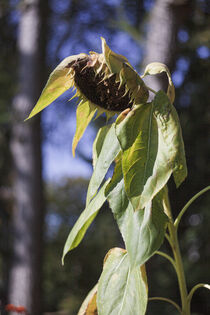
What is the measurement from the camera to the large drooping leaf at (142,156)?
0.63m

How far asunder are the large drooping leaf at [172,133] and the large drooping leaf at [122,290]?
22cm

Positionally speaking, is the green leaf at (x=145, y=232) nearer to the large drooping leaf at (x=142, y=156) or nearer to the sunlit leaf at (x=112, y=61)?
the large drooping leaf at (x=142, y=156)

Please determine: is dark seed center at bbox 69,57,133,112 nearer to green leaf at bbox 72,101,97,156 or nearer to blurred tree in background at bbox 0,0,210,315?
Answer: green leaf at bbox 72,101,97,156

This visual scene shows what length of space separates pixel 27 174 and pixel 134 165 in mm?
3210

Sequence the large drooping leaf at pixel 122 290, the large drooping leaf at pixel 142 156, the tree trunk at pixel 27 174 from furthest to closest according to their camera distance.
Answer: the tree trunk at pixel 27 174 → the large drooping leaf at pixel 122 290 → the large drooping leaf at pixel 142 156

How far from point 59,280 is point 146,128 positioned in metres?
5.32

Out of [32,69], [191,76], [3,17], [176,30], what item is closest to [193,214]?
[191,76]

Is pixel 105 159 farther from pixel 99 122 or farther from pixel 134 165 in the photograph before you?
pixel 99 122

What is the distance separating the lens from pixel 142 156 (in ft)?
2.20

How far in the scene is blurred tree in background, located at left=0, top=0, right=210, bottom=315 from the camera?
2215 mm

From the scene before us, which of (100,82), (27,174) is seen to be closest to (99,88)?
(100,82)

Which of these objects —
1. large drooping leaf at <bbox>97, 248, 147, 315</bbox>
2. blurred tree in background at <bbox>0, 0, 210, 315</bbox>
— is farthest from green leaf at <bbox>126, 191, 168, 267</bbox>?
Result: blurred tree in background at <bbox>0, 0, 210, 315</bbox>

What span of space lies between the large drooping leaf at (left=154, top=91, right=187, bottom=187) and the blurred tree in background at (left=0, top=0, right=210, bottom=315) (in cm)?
96

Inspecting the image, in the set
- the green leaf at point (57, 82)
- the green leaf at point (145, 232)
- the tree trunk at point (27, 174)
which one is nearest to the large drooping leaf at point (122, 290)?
the green leaf at point (145, 232)
